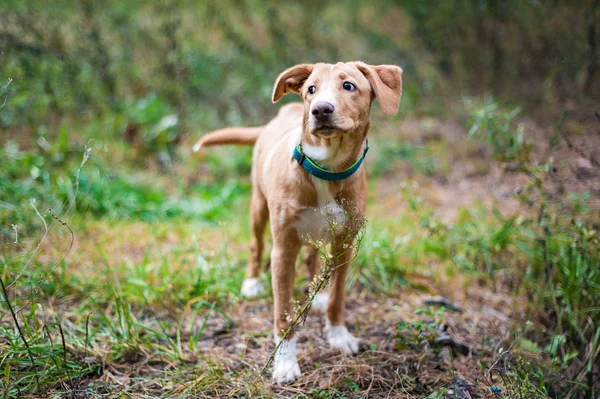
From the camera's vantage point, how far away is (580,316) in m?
2.86

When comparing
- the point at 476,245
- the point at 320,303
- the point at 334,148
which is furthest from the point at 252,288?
the point at 476,245

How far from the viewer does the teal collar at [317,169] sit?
7.43 ft

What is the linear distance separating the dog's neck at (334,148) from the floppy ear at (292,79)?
351 mm

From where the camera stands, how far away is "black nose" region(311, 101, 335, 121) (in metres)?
2.03

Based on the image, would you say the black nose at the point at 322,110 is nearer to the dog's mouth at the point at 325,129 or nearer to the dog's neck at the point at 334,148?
the dog's mouth at the point at 325,129

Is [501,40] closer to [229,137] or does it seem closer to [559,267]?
[559,267]

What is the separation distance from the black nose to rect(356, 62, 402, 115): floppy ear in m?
0.36

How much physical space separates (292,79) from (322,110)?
564 mm

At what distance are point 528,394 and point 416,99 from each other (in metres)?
4.96

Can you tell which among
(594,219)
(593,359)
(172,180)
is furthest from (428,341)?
(172,180)

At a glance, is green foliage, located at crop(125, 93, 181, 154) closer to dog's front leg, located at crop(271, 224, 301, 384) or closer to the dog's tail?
the dog's tail

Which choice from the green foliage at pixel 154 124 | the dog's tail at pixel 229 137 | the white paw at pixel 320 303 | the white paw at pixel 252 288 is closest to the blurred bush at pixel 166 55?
the green foliage at pixel 154 124

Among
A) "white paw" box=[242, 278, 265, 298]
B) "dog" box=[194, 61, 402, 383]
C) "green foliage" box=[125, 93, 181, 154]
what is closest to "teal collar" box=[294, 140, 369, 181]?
"dog" box=[194, 61, 402, 383]

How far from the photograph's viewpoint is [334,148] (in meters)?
2.27
